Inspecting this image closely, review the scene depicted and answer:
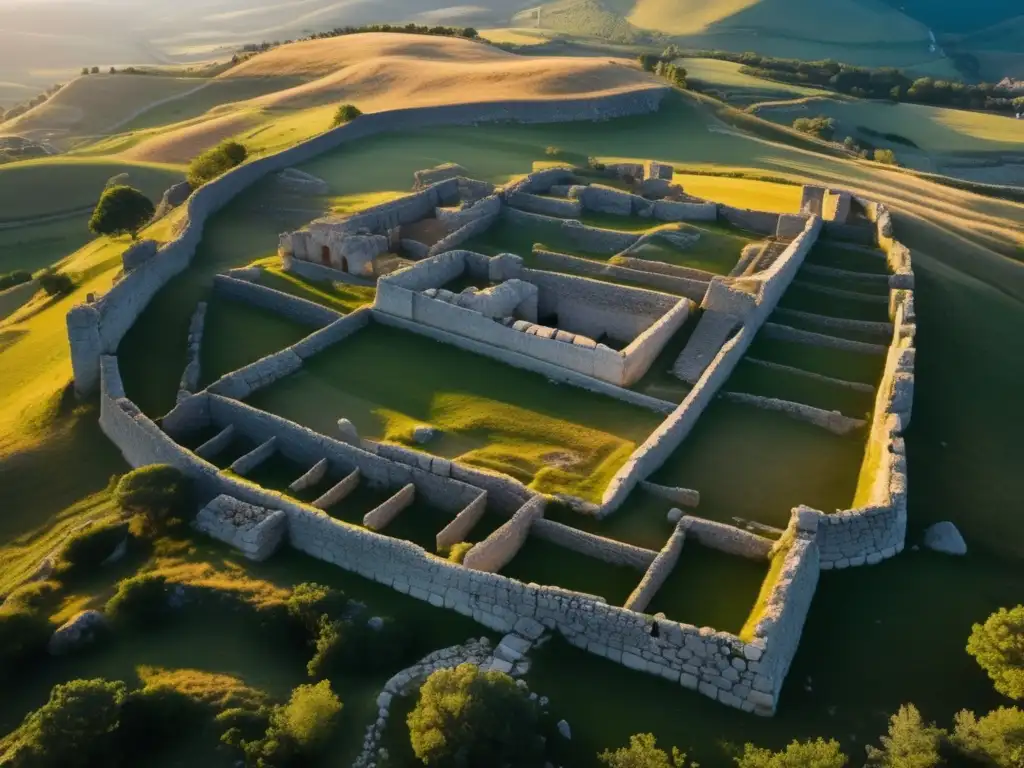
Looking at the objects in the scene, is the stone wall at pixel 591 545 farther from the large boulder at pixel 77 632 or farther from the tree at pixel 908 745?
the large boulder at pixel 77 632

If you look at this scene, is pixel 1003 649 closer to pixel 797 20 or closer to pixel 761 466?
pixel 761 466

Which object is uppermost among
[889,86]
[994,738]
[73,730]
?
[994,738]

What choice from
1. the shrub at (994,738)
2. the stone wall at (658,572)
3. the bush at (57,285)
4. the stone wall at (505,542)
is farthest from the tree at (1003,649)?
the bush at (57,285)

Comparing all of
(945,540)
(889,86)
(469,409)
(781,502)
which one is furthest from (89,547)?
(889,86)

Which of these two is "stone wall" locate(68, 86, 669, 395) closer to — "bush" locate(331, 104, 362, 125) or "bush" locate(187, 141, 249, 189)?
"bush" locate(331, 104, 362, 125)

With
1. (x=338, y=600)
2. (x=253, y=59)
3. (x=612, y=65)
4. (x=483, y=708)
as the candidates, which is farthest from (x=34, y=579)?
(x=253, y=59)

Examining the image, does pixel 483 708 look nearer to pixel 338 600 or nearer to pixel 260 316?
pixel 338 600

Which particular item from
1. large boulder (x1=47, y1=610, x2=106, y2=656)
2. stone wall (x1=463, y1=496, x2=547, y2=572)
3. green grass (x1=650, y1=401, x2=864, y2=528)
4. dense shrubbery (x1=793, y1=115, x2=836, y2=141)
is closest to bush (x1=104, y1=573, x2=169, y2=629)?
large boulder (x1=47, y1=610, x2=106, y2=656)
